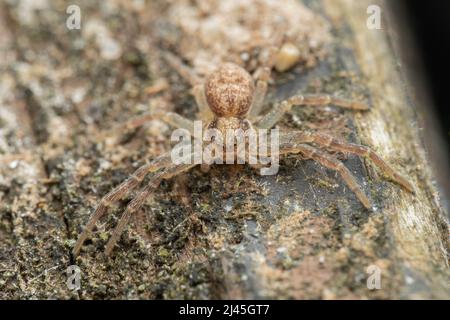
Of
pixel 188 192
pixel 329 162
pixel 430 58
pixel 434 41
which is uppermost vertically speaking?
pixel 434 41

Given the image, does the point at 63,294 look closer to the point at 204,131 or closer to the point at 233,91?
the point at 204,131

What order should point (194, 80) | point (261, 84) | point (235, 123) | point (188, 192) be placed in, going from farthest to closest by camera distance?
point (194, 80), point (261, 84), point (235, 123), point (188, 192)

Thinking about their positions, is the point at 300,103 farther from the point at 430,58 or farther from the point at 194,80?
the point at 430,58

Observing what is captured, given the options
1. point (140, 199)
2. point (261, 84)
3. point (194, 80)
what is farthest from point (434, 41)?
point (140, 199)

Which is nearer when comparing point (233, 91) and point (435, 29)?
point (233, 91)

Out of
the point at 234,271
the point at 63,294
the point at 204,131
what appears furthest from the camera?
the point at 204,131

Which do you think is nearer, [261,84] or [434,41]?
[261,84]

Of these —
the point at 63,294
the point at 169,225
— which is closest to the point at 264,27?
the point at 169,225
